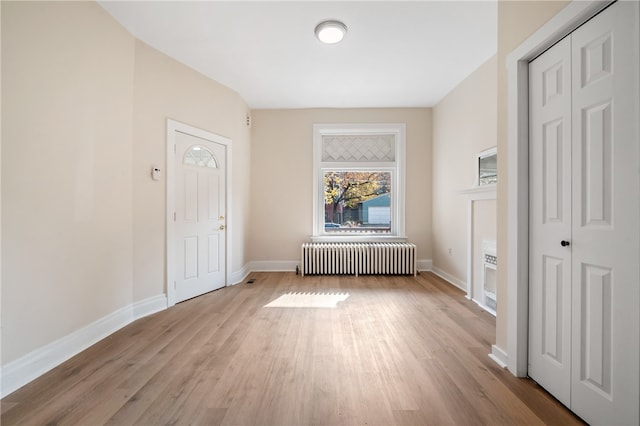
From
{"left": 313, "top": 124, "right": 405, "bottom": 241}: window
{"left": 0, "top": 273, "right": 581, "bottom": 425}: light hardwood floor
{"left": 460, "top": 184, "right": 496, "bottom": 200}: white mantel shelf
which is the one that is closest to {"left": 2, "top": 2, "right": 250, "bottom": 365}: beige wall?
{"left": 0, "top": 273, "right": 581, "bottom": 425}: light hardwood floor

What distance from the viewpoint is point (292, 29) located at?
8.96 feet

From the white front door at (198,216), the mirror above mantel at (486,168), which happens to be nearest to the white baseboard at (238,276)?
the white front door at (198,216)

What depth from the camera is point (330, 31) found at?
2713mm

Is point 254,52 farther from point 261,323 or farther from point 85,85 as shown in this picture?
point 261,323

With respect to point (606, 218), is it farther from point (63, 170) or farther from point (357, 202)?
point (357, 202)

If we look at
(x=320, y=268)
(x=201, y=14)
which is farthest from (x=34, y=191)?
(x=320, y=268)

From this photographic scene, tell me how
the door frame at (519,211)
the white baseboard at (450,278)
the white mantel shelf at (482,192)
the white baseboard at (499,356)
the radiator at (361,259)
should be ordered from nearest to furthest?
the door frame at (519,211), the white baseboard at (499,356), the white mantel shelf at (482,192), the white baseboard at (450,278), the radiator at (361,259)

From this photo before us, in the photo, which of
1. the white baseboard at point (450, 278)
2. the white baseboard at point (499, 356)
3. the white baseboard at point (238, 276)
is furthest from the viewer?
the white baseboard at point (238, 276)


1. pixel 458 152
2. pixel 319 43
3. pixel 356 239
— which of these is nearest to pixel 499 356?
pixel 458 152

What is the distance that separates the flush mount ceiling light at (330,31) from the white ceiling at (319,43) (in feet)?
0.19

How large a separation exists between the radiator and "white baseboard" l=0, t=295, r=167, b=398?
2497 mm

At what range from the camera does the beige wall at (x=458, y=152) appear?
331 centimetres

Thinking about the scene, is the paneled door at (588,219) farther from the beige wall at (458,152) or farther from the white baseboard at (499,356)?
the beige wall at (458,152)

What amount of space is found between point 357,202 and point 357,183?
1.20 ft
